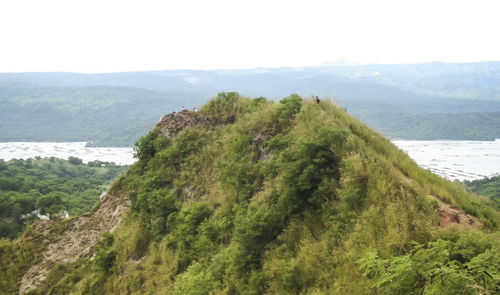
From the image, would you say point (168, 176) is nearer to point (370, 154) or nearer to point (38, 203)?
point (370, 154)

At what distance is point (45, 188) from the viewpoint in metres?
63.9

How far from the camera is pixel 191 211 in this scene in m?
10.1

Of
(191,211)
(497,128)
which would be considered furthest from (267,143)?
(497,128)

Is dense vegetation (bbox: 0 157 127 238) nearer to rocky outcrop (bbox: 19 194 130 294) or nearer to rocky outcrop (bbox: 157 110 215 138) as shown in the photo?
rocky outcrop (bbox: 19 194 130 294)

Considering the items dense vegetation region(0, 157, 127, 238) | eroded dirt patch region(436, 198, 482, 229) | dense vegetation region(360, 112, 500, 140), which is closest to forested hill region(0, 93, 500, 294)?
eroded dirt patch region(436, 198, 482, 229)

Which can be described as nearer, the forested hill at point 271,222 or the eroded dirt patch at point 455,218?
the forested hill at point 271,222

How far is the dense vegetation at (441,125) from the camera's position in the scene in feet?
317

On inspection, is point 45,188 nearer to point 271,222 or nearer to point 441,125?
point 271,222

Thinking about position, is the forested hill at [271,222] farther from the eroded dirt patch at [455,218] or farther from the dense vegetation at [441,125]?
the dense vegetation at [441,125]

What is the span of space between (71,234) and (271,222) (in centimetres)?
1116

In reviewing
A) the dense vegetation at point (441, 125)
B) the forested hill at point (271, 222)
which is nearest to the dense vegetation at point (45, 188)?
the forested hill at point (271, 222)

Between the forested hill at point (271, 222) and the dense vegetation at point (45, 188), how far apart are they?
1929cm

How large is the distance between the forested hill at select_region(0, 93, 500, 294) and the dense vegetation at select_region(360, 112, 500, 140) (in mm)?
71986

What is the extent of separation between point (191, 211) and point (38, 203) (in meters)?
46.5
